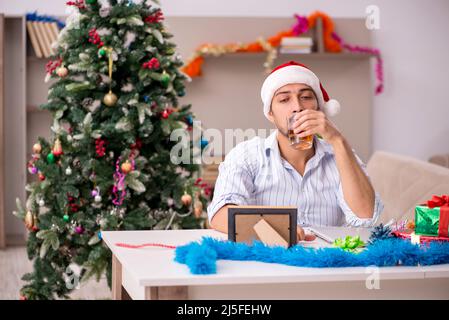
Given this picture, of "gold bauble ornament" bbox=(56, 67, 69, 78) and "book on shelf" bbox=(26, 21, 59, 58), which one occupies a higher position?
"book on shelf" bbox=(26, 21, 59, 58)

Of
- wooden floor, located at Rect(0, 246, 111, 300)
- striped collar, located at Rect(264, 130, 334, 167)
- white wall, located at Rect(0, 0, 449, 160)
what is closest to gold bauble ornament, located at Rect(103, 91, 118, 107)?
wooden floor, located at Rect(0, 246, 111, 300)

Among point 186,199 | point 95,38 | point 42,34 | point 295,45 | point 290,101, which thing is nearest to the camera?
point 290,101

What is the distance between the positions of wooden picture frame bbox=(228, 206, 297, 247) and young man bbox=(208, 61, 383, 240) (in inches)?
16.7

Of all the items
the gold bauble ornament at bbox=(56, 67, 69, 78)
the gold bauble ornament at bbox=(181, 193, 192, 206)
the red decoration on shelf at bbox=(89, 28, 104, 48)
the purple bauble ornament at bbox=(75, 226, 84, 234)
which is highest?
the red decoration on shelf at bbox=(89, 28, 104, 48)

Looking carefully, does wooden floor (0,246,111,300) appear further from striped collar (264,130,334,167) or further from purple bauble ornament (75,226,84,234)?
striped collar (264,130,334,167)

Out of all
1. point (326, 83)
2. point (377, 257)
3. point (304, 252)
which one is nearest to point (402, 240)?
point (377, 257)

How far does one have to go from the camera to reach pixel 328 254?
70.2 inches

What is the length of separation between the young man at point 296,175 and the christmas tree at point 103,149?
107 centimetres

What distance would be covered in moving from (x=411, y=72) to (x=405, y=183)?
3378mm

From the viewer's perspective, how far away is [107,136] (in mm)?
3625

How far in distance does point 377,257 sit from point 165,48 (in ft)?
7.21

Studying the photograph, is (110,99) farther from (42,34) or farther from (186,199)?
(42,34)

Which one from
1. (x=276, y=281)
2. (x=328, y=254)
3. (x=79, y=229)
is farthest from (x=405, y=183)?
(x=276, y=281)

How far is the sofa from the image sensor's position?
3460mm
